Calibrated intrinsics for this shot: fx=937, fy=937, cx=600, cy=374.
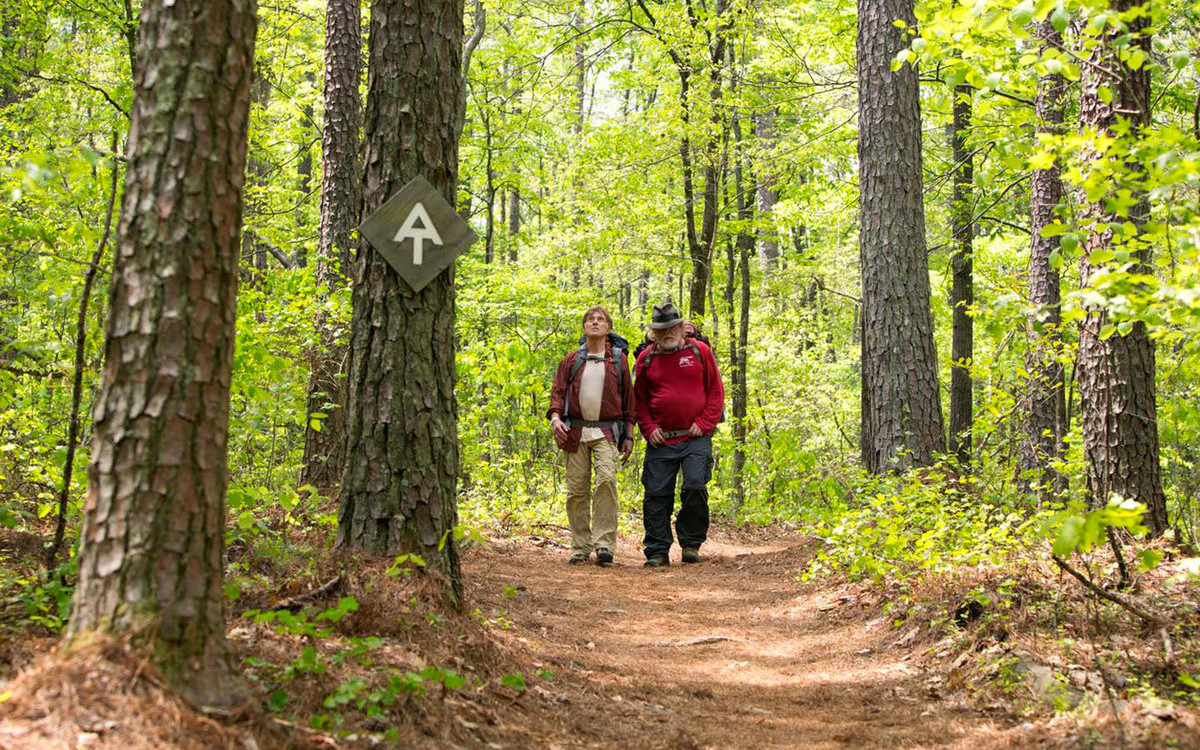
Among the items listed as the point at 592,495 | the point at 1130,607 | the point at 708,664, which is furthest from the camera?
the point at 592,495

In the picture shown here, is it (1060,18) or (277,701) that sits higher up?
(1060,18)

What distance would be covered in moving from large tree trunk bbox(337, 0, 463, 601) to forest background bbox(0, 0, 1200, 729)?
748 millimetres

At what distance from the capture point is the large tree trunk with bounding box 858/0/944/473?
334 inches

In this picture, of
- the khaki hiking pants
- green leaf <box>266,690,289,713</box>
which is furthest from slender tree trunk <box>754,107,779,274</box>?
green leaf <box>266,690,289,713</box>

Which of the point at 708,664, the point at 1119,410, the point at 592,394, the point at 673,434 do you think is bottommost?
the point at 708,664

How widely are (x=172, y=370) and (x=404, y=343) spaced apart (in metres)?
2.07

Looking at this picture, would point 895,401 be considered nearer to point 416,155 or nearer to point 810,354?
point 416,155

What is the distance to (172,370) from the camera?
9.20ft

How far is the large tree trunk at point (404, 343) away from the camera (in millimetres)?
4812

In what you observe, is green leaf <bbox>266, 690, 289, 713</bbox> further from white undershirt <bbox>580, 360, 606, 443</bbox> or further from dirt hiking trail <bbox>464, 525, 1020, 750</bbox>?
white undershirt <bbox>580, 360, 606, 443</bbox>

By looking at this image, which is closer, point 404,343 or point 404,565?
point 404,565

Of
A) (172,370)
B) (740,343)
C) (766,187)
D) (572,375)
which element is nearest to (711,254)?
(766,187)

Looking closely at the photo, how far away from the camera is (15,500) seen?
563cm

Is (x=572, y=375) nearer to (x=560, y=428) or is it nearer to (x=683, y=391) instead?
(x=560, y=428)
